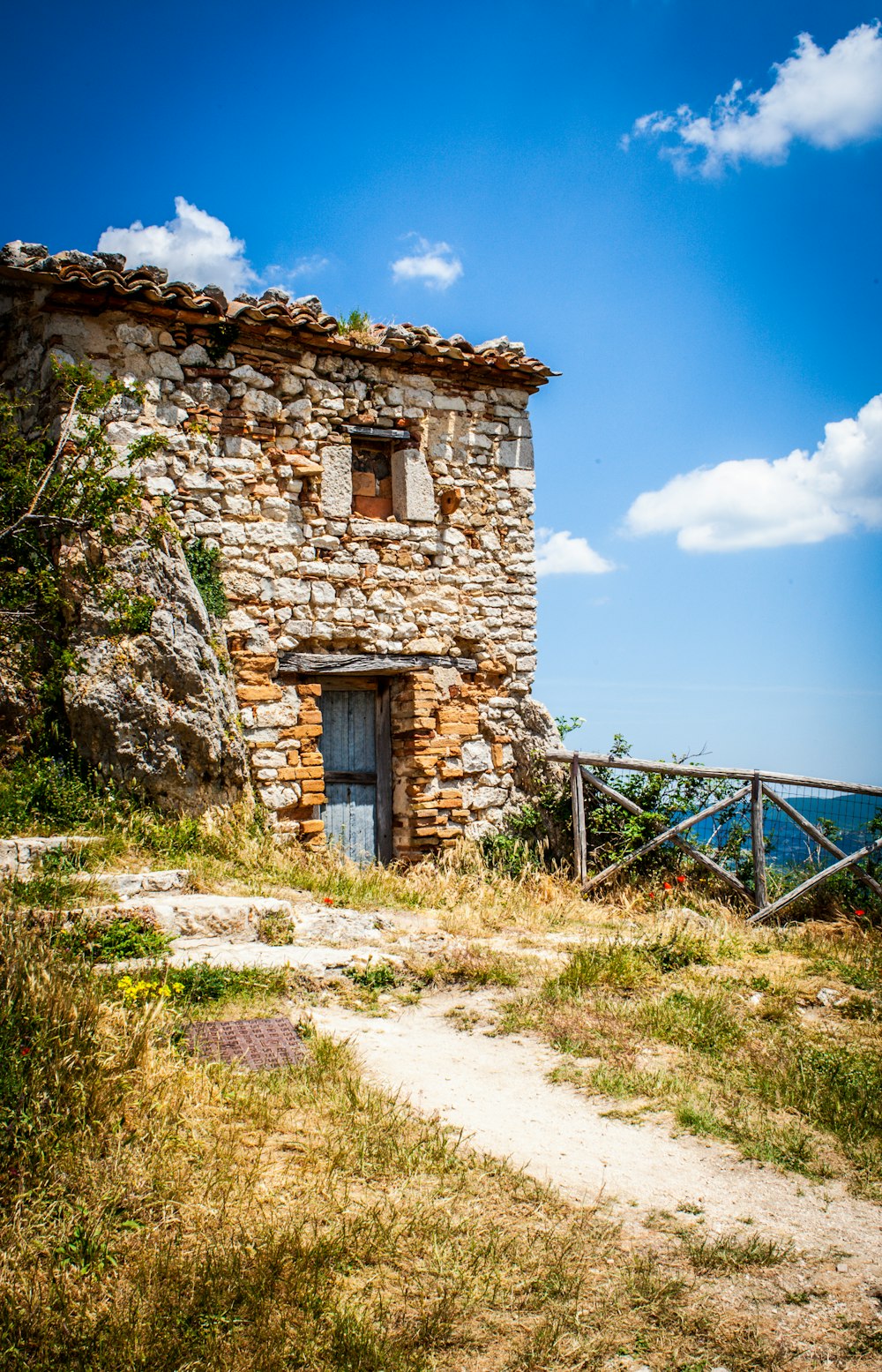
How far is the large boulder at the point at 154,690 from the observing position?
716 centimetres

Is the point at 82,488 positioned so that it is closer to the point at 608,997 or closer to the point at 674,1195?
the point at 608,997

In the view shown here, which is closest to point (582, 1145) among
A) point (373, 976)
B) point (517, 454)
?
point (373, 976)

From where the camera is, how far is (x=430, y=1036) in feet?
15.1

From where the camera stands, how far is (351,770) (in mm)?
9078

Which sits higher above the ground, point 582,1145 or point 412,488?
point 412,488

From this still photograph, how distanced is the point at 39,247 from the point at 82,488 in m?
2.74

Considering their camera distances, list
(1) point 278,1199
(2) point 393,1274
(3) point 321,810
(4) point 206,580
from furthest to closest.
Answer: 1. (3) point 321,810
2. (4) point 206,580
3. (1) point 278,1199
4. (2) point 393,1274

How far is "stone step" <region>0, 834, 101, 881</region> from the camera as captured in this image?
5594 millimetres

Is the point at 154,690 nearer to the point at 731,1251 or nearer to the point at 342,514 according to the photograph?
the point at 342,514

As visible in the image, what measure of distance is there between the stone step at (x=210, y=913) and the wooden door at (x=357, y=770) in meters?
2.99

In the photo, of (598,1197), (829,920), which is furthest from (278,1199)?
(829,920)

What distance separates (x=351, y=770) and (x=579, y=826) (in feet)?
7.54

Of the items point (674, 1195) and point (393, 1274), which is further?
point (674, 1195)

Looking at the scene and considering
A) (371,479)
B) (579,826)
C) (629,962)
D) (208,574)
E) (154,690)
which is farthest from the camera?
(371,479)
